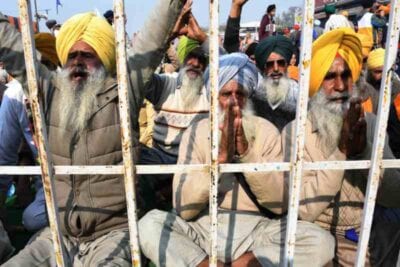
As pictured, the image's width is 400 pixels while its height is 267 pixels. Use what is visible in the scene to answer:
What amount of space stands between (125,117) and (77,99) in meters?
0.80

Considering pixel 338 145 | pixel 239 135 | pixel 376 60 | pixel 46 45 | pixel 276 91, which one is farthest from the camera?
pixel 376 60

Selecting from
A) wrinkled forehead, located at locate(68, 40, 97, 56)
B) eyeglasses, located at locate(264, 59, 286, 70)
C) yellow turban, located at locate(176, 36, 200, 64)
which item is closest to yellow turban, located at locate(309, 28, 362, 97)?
wrinkled forehead, located at locate(68, 40, 97, 56)

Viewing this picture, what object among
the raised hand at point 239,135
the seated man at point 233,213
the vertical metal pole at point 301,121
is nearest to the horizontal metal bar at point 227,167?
the vertical metal pole at point 301,121

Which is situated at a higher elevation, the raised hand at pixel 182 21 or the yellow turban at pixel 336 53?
the raised hand at pixel 182 21

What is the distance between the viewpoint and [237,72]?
7.51ft

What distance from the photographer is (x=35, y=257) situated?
1912 mm

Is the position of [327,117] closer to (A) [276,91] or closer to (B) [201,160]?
(B) [201,160]

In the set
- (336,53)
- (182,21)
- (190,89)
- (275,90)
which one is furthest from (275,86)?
(182,21)

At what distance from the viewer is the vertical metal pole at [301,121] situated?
1289 mm

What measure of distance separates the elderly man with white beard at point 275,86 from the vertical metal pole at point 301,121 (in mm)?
1769

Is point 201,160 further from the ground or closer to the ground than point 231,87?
closer to the ground

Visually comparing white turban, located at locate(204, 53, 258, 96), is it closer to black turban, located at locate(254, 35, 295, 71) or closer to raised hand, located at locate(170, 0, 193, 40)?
raised hand, located at locate(170, 0, 193, 40)

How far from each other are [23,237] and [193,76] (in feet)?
6.83

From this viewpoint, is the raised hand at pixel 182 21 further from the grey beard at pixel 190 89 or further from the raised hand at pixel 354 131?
the grey beard at pixel 190 89
